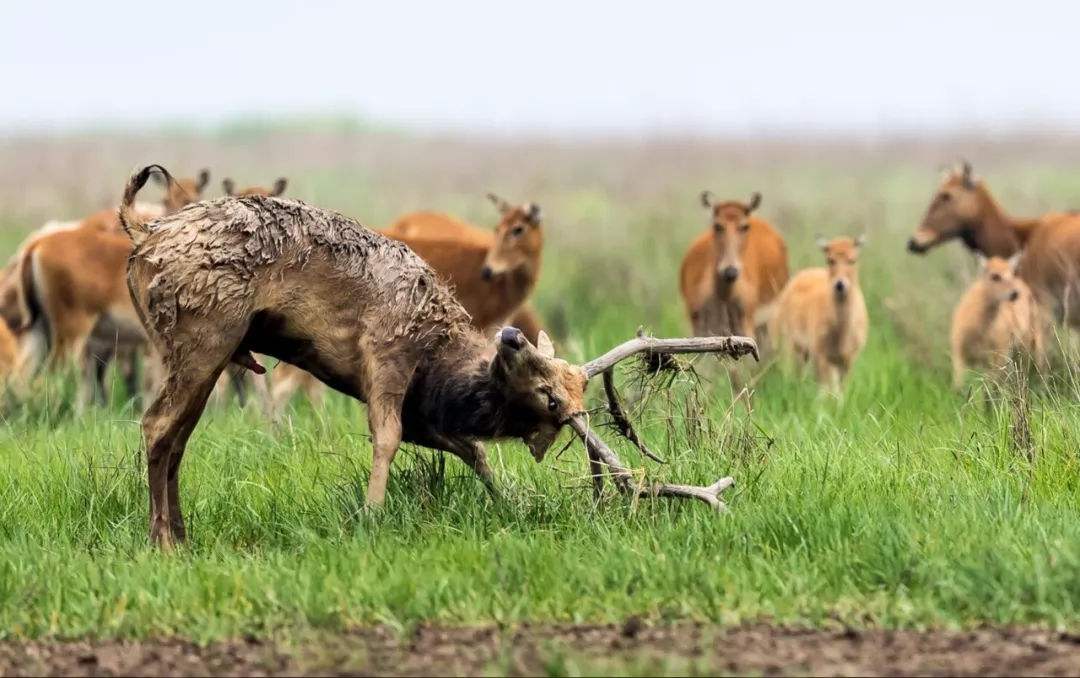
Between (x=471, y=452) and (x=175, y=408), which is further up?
(x=175, y=408)

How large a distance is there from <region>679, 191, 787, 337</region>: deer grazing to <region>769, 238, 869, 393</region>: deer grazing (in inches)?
13.0

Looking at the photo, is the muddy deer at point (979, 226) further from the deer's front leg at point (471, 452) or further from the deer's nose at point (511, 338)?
the deer's nose at point (511, 338)

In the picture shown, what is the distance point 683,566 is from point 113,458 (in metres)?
3.70

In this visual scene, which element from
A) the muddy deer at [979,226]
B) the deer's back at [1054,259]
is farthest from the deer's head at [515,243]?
the deer's back at [1054,259]

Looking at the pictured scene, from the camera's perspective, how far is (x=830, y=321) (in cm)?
1459

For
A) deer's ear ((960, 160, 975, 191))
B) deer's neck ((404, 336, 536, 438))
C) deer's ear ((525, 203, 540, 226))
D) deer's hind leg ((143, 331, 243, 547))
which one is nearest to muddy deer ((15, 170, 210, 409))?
deer's ear ((525, 203, 540, 226))

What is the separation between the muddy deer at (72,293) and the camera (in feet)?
48.0

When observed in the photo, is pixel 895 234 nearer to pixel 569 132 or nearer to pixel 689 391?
pixel 689 391

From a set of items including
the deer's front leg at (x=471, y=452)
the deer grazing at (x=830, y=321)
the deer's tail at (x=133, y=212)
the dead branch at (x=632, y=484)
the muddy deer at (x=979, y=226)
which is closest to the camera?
the dead branch at (x=632, y=484)

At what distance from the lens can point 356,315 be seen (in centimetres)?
795

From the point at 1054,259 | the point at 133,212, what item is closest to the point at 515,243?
the point at 1054,259

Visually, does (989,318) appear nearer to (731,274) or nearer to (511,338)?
(731,274)

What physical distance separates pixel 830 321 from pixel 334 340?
7438mm

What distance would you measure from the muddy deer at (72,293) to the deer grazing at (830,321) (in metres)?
5.36
